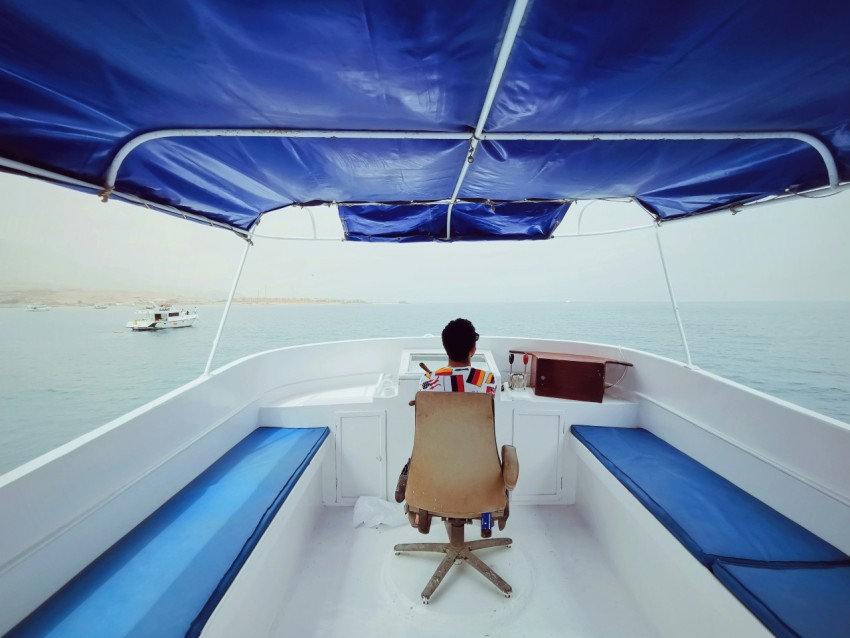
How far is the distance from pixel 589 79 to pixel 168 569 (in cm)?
219

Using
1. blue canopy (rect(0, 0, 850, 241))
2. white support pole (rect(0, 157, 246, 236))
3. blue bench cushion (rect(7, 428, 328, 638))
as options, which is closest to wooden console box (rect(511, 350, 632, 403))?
blue canopy (rect(0, 0, 850, 241))

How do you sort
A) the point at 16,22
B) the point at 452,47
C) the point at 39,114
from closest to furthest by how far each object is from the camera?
the point at 16,22 < the point at 452,47 < the point at 39,114

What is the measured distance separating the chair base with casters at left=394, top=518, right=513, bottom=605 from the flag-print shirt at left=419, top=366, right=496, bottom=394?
0.64 meters

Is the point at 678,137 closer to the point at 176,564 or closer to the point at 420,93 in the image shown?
the point at 420,93

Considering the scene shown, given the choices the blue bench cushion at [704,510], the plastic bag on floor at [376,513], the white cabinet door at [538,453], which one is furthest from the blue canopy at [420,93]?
the plastic bag on floor at [376,513]

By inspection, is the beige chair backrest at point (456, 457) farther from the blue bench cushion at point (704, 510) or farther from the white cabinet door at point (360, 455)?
the white cabinet door at point (360, 455)

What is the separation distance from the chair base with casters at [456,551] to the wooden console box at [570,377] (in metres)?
1.15

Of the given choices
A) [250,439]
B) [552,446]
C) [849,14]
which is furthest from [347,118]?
[552,446]

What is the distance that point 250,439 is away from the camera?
97.0 inches

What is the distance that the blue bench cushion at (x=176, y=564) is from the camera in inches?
42.4

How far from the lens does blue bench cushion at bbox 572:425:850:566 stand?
1429mm

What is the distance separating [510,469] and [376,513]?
4.34 feet

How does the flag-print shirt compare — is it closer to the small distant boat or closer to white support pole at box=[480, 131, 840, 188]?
white support pole at box=[480, 131, 840, 188]

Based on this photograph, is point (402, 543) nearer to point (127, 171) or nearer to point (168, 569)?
point (168, 569)
